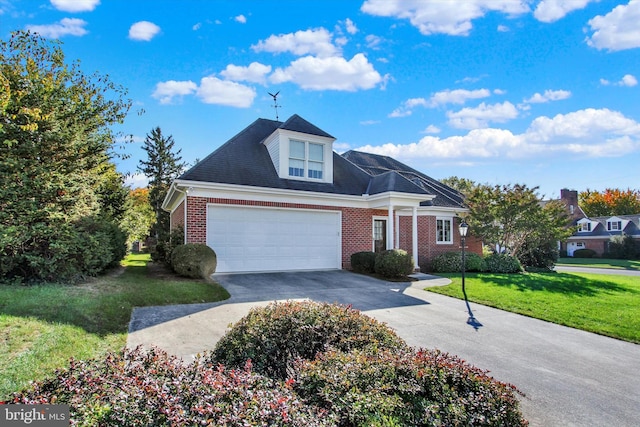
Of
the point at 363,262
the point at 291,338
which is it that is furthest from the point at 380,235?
the point at 291,338

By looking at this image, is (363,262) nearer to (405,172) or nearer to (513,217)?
(513,217)

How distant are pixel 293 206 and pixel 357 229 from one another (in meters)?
3.11

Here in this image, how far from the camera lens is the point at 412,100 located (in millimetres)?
13602

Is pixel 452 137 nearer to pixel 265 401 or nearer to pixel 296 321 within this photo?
pixel 296 321

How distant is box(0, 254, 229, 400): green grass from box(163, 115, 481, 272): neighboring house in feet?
10.6

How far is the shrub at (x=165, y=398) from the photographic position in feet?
6.70

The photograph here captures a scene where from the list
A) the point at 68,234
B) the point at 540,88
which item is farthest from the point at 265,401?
the point at 540,88

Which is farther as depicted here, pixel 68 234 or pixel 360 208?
pixel 360 208

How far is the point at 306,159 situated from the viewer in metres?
14.2

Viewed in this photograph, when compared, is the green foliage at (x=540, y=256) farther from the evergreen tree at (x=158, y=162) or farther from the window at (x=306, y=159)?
the evergreen tree at (x=158, y=162)

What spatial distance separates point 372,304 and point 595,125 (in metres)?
13.2

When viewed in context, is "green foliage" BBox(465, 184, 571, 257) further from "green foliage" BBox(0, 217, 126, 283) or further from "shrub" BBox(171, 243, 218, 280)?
"green foliage" BBox(0, 217, 126, 283)

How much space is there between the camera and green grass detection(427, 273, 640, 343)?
7383 millimetres

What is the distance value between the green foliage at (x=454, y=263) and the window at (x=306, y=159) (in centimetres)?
660
